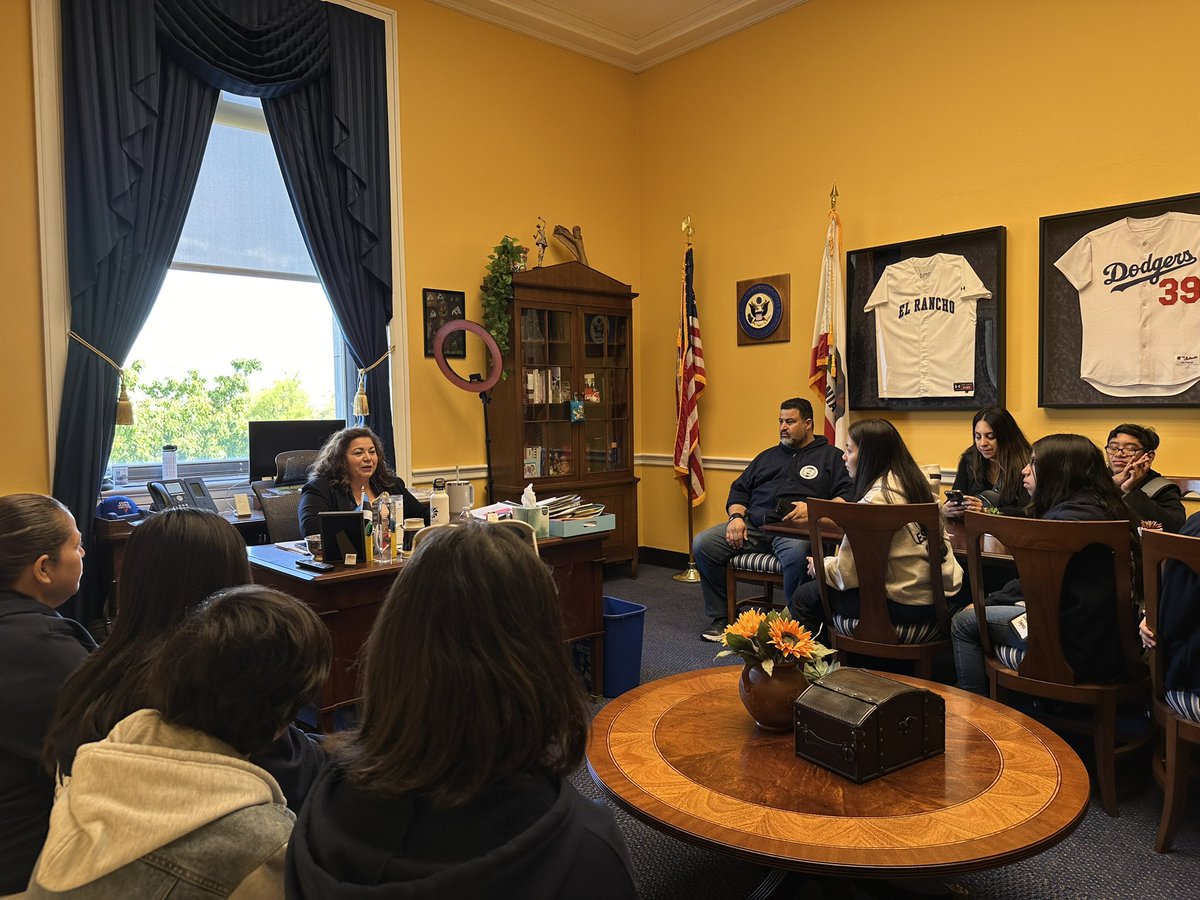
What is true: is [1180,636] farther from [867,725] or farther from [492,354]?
[492,354]

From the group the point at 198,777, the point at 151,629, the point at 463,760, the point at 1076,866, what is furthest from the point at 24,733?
the point at 1076,866

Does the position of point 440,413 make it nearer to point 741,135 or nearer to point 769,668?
point 741,135

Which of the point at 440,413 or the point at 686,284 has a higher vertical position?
the point at 686,284

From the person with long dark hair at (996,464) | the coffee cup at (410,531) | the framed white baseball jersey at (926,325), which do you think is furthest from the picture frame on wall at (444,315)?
the person with long dark hair at (996,464)

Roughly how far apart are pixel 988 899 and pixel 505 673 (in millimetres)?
1859

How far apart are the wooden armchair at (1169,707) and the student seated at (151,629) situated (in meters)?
2.20

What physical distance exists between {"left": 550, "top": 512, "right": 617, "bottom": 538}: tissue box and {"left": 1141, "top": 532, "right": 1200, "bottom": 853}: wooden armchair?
184 centimetres

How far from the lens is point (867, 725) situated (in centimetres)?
167

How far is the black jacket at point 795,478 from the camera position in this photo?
458 centimetres

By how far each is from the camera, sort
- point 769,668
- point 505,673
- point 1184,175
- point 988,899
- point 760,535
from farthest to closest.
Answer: point 760,535
point 1184,175
point 988,899
point 769,668
point 505,673

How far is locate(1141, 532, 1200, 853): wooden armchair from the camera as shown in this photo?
223cm

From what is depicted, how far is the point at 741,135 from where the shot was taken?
226 inches

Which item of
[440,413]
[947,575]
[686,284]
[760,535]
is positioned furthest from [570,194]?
[947,575]

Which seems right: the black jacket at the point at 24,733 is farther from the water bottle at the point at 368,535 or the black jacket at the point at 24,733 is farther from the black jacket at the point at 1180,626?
the black jacket at the point at 1180,626
